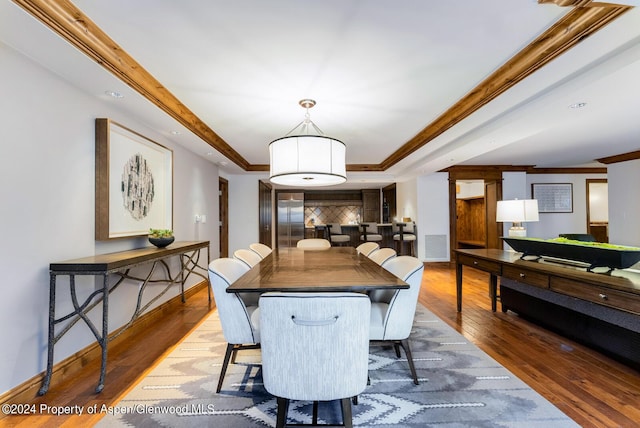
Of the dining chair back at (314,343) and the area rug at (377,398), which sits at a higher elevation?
the dining chair back at (314,343)

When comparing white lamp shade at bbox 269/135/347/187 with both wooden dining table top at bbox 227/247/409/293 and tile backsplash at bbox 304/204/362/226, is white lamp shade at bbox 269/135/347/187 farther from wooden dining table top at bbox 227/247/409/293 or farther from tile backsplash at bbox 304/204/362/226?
tile backsplash at bbox 304/204/362/226

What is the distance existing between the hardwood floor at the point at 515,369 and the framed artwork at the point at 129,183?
105cm

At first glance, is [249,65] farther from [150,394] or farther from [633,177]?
[633,177]

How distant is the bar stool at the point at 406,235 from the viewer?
277 inches

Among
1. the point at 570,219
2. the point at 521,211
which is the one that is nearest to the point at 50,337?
the point at 521,211

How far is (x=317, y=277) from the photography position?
200cm

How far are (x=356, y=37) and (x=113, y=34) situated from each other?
4.93 feet

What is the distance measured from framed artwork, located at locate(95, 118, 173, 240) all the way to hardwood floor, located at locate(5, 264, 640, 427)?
1.05 meters

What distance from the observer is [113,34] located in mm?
1868

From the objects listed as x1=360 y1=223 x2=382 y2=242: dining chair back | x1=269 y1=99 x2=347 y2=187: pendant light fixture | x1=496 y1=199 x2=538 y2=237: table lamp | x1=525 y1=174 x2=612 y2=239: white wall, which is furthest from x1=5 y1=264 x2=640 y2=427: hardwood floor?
x1=525 y1=174 x2=612 y2=239: white wall

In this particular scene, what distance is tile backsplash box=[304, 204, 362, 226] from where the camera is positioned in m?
11.0

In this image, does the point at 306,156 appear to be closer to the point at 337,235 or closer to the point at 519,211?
the point at 519,211

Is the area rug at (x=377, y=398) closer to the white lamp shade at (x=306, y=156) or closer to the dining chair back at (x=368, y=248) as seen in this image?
the dining chair back at (x=368, y=248)

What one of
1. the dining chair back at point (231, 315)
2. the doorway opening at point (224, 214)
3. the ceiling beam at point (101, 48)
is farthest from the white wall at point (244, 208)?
the dining chair back at point (231, 315)
